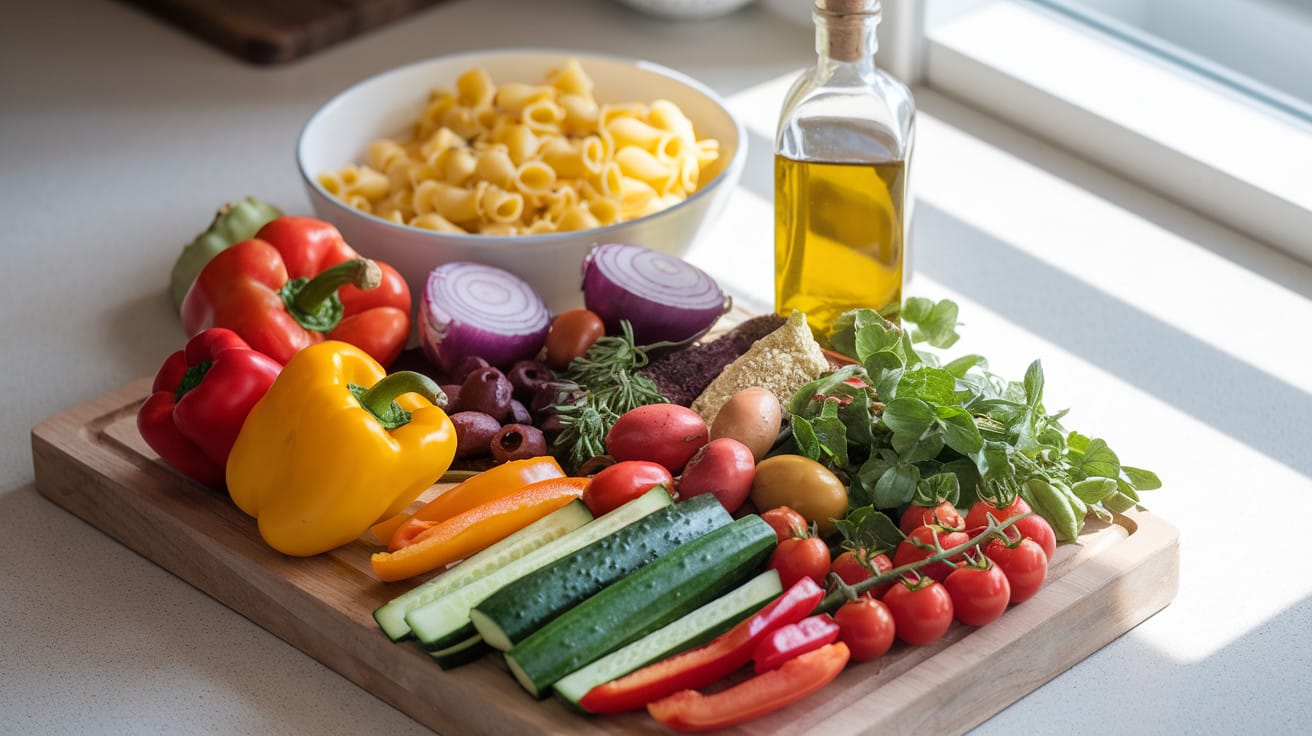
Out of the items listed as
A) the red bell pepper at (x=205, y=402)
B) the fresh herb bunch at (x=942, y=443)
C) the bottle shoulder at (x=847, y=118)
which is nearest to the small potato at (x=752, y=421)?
the fresh herb bunch at (x=942, y=443)

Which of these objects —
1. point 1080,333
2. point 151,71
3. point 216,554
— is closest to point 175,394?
point 216,554

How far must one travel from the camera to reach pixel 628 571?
1.37m

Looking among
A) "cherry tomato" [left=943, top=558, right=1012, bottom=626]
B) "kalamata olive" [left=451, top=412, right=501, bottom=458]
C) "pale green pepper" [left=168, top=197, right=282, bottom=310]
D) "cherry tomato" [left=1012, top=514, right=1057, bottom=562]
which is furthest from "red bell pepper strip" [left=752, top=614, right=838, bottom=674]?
"pale green pepper" [left=168, top=197, right=282, bottom=310]

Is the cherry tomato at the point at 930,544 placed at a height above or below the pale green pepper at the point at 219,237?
above

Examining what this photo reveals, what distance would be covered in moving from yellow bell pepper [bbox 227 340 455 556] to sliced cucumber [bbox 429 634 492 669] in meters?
0.20

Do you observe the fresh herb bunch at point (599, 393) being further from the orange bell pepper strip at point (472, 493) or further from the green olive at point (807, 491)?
the green olive at point (807, 491)

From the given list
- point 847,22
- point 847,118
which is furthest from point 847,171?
point 847,22

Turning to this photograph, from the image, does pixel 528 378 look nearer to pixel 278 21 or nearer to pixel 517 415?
pixel 517 415

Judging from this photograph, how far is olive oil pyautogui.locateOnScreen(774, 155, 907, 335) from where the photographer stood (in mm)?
1734

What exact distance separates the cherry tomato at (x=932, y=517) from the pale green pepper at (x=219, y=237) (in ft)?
3.28

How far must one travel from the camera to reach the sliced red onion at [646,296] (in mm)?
1759

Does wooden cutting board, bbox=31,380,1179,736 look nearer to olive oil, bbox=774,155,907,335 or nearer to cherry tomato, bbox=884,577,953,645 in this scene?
Answer: cherry tomato, bbox=884,577,953,645

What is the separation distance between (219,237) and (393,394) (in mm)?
646

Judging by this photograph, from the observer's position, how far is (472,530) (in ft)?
4.78
